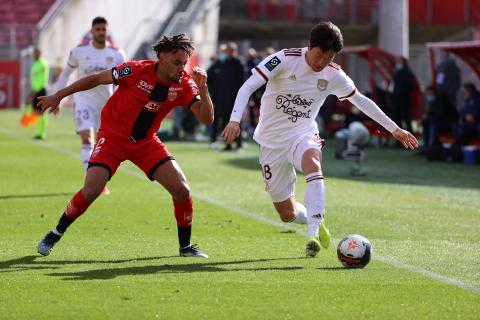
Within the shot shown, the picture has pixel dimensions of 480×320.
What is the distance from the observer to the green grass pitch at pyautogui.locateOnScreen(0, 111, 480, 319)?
7.97m

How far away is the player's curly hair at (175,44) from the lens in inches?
384

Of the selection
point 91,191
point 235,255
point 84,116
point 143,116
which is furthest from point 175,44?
point 84,116

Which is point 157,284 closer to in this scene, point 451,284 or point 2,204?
point 451,284

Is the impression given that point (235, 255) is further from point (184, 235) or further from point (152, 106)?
point (152, 106)

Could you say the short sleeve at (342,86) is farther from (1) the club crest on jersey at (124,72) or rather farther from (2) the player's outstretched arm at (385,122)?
(1) the club crest on jersey at (124,72)

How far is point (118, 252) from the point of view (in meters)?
10.5

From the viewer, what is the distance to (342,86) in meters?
10.6

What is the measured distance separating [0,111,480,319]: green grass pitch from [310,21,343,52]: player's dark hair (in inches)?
71.9

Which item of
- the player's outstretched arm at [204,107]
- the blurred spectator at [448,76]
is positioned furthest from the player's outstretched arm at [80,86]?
the blurred spectator at [448,76]

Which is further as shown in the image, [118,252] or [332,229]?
[332,229]

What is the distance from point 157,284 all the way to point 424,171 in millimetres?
13028

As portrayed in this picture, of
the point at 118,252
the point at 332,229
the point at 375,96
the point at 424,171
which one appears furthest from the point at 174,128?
the point at 118,252

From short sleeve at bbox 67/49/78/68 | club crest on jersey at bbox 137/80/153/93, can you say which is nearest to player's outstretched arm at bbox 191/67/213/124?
club crest on jersey at bbox 137/80/153/93

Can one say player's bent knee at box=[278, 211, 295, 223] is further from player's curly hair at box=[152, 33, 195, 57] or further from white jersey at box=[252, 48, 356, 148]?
player's curly hair at box=[152, 33, 195, 57]
